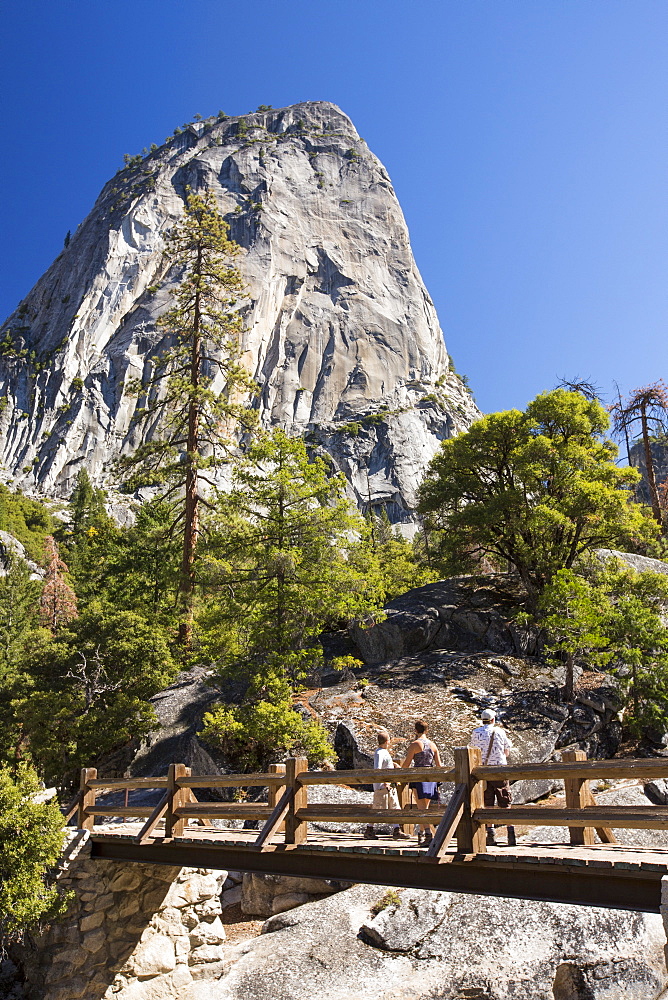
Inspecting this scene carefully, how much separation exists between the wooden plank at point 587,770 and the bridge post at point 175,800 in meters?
5.30

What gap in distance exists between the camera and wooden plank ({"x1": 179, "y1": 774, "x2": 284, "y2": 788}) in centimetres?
826

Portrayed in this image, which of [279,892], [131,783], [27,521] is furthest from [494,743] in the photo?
[27,521]

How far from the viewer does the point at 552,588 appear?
1703 centimetres

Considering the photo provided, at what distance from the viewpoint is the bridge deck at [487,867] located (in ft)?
17.6

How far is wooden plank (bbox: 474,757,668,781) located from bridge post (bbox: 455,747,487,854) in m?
0.09

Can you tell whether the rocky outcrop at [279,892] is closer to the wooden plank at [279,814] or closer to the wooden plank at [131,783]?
the wooden plank at [131,783]

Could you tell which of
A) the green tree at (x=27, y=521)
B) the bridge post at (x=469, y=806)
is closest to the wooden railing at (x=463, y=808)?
the bridge post at (x=469, y=806)

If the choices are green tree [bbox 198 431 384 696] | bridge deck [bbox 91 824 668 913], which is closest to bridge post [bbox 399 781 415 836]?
bridge deck [bbox 91 824 668 913]

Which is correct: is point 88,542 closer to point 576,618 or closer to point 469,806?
point 576,618

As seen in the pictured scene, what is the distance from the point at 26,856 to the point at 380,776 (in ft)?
20.4

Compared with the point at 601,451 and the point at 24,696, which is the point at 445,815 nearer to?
the point at 24,696

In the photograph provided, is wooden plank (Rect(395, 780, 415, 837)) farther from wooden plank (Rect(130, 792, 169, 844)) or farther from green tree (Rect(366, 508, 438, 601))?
green tree (Rect(366, 508, 438, 601))

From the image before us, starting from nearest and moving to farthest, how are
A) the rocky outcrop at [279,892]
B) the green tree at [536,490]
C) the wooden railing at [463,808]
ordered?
the wooden railing at [463,808]
the rocky outcrop at [279,892]
the green tree at [536,490]

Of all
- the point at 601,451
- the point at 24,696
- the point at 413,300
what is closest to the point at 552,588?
the point at 601,451
